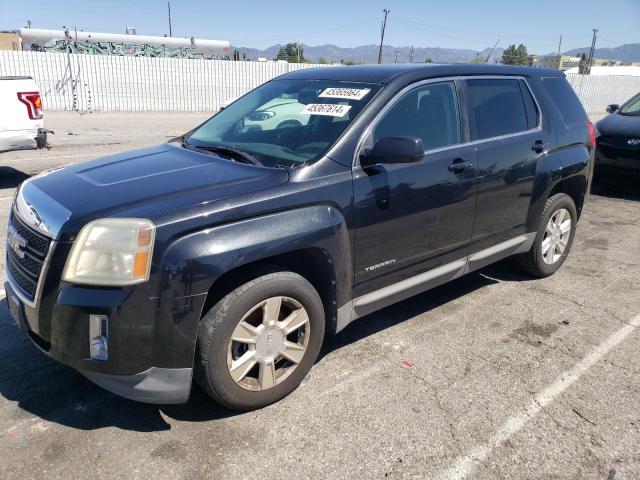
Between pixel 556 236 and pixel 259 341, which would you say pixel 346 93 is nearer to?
pixel 259 341

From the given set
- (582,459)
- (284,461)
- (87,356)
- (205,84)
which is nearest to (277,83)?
(87,356)

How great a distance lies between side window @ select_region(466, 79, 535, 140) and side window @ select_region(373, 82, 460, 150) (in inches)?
8.2

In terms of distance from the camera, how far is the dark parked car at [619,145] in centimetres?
814

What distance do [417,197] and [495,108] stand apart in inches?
52.0

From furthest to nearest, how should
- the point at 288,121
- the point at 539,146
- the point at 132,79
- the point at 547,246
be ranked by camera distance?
the point at 132,79
the point at 547,246
the point at 539,146
the point at 288,121

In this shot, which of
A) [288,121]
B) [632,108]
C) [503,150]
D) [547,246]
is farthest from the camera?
[632,108]

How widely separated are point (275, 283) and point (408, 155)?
3.50 feet

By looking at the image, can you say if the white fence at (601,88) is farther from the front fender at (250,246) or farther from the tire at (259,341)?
the tire at (259,341)

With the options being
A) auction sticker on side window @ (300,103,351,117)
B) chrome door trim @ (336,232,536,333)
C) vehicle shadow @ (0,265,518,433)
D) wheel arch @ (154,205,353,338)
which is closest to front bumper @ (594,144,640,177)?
chrome door trim @ (336,232,536,333)

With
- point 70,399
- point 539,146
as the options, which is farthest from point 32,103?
point 539,146

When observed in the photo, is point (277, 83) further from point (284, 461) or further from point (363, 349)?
point (284, 461)

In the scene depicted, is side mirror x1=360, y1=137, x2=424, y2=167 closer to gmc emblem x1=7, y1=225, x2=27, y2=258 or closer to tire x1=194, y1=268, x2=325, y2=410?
tire x1=194, y1=268, x2=325, y2=410

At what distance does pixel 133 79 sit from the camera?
68.8ft

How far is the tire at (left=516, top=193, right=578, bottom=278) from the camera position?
472cm
